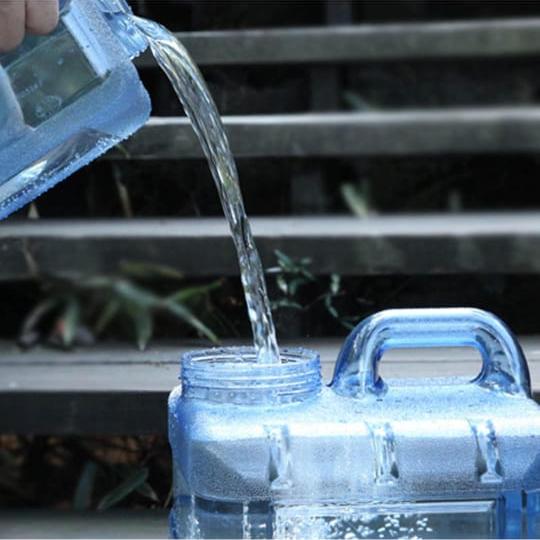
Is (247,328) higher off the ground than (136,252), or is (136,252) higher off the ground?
(136,252)

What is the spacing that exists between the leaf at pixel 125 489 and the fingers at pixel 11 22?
85 centimetres

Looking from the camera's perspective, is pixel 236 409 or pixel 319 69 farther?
pixel 319 69

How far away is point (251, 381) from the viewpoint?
149 centimetres

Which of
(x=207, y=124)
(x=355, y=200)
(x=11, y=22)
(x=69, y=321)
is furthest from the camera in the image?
(x=355, y=200)

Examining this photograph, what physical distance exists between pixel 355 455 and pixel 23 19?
1.99 feet

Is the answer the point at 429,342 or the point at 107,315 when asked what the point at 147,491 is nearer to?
the point at 107,315

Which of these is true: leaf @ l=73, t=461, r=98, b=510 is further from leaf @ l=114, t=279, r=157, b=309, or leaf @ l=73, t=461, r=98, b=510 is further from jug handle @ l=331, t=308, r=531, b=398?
jug handle @ l=331, t=308, r=531, b=398

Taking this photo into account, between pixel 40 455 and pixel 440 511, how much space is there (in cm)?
109

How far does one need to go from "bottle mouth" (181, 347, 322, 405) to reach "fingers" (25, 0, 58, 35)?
41 centimetres

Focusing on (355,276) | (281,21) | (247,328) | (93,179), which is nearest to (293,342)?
(247,328)

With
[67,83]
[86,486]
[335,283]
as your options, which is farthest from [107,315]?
[67,83]

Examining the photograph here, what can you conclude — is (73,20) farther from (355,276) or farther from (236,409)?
(355,276)

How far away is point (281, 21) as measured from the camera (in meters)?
2.92

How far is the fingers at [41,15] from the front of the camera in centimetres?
148
